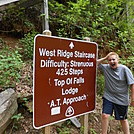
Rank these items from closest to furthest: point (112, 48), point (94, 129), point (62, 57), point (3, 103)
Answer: point (62, 57), point (3, 103), point (94, 129), point (112, 48)

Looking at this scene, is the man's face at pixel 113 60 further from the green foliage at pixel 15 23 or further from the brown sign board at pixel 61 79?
the green foliage at pixel 15 23

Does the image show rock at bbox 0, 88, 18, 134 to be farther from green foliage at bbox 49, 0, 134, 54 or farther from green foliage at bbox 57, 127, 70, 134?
green foliage at bbox 49, 0, 134, 54

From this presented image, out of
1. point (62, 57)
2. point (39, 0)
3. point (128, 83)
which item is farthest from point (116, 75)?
point (39, 0)

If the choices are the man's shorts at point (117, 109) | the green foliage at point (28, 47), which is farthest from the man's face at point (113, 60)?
the green foliage at point (28, 47)

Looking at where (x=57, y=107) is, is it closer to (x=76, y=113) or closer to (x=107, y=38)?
(x=76, y=113)

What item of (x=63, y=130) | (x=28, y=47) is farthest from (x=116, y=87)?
(x=28, y=47)

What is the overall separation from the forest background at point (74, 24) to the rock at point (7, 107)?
1.55 metres

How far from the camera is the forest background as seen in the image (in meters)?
6.18

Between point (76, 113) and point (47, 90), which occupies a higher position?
point (47, 90)

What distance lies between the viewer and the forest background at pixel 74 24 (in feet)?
20.3

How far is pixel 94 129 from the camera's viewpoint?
4371mm

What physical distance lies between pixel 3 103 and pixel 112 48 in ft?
18.2

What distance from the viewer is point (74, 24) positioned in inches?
267

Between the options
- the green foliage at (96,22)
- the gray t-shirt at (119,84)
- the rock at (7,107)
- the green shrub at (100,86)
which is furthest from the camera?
the green foliage at (96,22)
